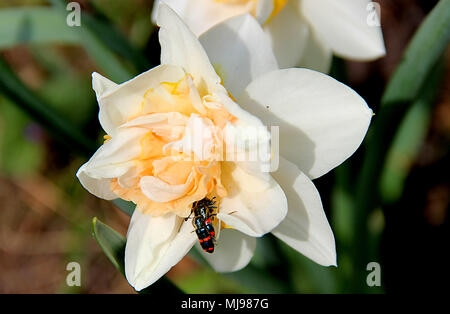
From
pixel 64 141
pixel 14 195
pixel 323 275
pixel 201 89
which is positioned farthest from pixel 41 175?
pixel 201 89

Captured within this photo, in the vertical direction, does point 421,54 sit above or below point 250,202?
above

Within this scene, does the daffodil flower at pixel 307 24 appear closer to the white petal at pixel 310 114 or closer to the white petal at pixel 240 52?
the white petal at pixel 240 52

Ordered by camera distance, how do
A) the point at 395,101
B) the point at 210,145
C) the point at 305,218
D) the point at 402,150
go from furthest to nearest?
the point at 402,150
the point at 395,101
the point at 305,218
the point at 210,145

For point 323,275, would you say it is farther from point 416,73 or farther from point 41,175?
point 41,175

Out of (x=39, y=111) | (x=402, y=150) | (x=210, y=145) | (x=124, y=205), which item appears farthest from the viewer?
(x=402, y=150)

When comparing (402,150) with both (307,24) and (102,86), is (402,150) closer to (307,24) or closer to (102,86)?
(307,24)

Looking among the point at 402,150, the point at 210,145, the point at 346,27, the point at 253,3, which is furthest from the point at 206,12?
the point at 402,150

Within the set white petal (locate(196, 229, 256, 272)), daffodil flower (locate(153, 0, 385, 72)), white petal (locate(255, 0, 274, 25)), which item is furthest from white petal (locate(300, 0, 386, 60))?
white petal (locate(196, 229, 256, 272))
